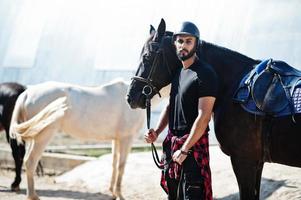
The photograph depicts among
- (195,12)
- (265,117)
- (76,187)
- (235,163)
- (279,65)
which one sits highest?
(195,12)

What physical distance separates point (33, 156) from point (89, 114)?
947mm

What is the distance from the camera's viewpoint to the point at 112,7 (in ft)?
39.5

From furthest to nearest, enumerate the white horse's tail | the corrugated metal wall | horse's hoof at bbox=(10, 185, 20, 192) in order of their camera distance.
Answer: the corrugated metal wall → horse's hoof at bbox=(10, 185, 20, 192) → the white horse's tail

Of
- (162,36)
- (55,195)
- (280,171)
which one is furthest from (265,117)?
(55,195)

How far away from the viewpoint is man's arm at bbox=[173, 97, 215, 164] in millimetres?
2316

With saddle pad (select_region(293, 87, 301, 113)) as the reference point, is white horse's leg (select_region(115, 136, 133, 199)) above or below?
below

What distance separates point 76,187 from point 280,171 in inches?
119

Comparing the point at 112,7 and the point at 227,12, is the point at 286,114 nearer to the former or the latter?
the point at 227,12

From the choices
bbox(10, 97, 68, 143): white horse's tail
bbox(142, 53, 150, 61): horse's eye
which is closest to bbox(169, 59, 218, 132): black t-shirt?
bbox(142, 53, 150, 61): horse's eye

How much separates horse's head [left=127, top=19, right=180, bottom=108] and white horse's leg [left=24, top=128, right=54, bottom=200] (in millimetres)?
2583

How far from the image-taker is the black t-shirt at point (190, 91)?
7.76ft

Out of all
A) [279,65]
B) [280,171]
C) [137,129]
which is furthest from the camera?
[137,129]

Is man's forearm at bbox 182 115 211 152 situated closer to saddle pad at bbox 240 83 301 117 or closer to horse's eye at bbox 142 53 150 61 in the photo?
saddle pad at bbox 240 83 301 117

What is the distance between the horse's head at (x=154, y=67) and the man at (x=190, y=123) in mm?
138
